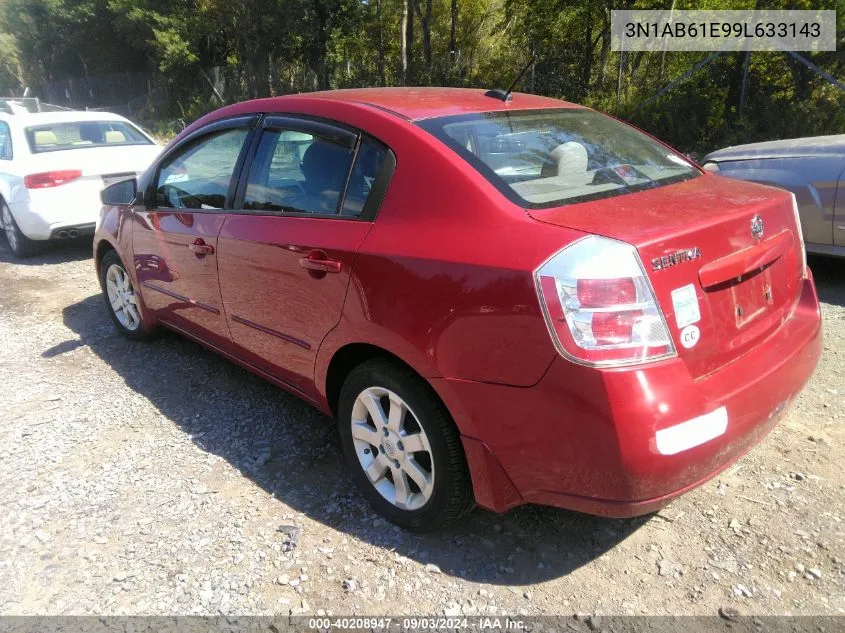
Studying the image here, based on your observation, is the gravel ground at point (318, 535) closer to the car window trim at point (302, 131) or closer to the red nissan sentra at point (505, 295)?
the red nissan sentra at point (505, 295)

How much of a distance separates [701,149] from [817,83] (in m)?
1.93

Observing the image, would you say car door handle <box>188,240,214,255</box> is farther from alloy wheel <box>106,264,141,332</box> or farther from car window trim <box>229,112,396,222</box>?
alloy wheel <box>106,264,141,332</box>

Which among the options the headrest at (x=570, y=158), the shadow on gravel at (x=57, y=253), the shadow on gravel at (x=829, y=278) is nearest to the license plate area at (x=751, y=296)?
the headrest at (x=570, y=158)

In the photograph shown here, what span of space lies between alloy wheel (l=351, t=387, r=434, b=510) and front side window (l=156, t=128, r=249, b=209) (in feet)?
4.82

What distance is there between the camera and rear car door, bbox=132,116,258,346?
353 centimetres

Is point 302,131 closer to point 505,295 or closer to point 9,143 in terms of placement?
point 505,295

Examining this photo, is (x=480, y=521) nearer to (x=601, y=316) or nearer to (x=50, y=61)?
(x=601, y=316)

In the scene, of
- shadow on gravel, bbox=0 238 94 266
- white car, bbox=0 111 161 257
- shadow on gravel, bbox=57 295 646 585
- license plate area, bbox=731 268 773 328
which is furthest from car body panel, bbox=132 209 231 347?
shadow on gravel, bbox=0 238 94 266

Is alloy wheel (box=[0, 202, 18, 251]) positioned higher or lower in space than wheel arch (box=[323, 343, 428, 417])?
lower

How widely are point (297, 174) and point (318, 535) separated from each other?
1630 mm

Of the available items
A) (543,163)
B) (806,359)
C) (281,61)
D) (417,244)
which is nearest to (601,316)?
(417,244)

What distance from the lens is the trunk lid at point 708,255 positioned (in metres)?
2.09

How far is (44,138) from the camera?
7.51 m

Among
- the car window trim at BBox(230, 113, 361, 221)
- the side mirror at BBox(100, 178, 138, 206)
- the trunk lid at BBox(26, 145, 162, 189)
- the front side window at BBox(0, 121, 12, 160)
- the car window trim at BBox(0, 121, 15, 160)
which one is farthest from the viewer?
the front side window at BBox(0, 121, 12, 160)
